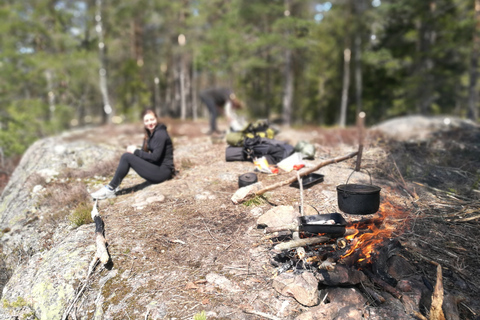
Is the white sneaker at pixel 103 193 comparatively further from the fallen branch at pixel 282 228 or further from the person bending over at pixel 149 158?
the fallen branch at pixel 282 228

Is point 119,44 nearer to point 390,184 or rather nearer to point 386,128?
point 386,128

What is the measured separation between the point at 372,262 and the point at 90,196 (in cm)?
462

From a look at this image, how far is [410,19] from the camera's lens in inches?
660

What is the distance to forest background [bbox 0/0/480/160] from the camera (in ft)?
50.9

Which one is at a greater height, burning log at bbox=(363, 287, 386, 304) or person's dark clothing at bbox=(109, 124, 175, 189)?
person's dark clothing at bbox=(109, 124, 175, 189)

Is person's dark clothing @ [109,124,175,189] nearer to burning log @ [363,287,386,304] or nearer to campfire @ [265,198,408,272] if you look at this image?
campfire @ [265,198,408,272]

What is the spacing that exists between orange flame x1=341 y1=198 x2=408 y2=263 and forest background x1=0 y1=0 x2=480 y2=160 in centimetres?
1303

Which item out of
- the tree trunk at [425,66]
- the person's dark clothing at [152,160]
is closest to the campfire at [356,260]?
the person's dark clothing at [152,160]

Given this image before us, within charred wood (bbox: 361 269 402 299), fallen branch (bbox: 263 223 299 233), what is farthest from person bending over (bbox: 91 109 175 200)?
charred wood (bbox: 361 269 402 299)

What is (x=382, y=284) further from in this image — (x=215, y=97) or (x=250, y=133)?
(x=215, y=97)

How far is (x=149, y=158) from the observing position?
502 centimetres

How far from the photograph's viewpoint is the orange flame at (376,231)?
9.75ft

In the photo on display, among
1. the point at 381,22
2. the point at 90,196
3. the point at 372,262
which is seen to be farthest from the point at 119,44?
the point at 372,262

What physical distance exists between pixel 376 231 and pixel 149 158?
3618mm
